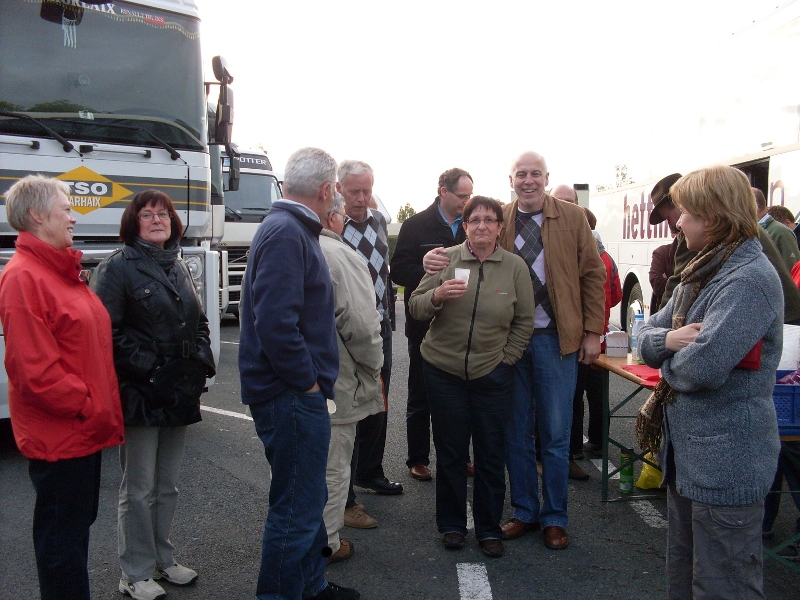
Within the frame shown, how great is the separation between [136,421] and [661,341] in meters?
2.24

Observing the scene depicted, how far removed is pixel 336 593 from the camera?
3.24m

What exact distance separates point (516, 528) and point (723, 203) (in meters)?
2.35

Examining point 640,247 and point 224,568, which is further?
point 640,247

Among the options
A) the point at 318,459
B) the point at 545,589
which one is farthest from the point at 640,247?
the point at 318,459

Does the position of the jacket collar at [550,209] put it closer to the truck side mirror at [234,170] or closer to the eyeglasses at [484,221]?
the eyeglasses at [484,221]

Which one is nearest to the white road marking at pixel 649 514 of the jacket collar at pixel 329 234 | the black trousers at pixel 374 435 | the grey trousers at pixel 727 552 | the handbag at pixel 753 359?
the black trousers at pixel 374 435

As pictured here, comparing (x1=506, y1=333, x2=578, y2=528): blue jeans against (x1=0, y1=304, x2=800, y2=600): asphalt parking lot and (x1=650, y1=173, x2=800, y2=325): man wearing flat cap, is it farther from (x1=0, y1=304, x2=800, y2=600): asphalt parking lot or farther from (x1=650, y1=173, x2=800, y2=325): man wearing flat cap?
(x1=650, y1=173, x2=800, y2=325): man wearing flat cap

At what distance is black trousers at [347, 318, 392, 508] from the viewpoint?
4.49 meters

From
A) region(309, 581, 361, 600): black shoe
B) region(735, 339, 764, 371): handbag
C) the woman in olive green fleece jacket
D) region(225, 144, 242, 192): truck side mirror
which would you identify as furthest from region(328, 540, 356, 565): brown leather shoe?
region(225, 144, 242, 192): truck side mirror

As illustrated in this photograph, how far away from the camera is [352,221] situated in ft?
14.5

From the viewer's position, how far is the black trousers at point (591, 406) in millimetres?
5363

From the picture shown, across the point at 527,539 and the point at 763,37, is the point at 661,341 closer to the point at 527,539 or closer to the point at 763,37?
the point at 527,539

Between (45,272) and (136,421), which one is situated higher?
(45,272)

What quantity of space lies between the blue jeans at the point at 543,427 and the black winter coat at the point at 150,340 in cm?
178
